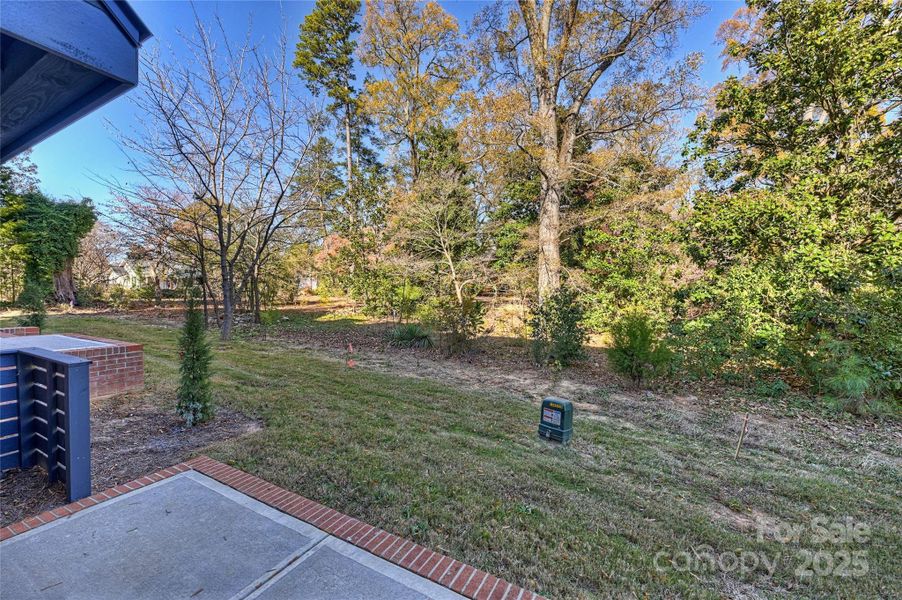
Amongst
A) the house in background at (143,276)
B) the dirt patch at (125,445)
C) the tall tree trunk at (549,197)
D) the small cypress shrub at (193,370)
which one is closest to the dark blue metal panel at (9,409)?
the dirt patch at (125,445)

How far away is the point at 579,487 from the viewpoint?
289 cm

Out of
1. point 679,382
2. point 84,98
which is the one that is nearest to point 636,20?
point 679,382

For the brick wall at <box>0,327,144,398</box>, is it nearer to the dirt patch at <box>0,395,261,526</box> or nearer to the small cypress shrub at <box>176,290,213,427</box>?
the dirt patch at <box>0,395,261,526</box>

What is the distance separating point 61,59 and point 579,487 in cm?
369

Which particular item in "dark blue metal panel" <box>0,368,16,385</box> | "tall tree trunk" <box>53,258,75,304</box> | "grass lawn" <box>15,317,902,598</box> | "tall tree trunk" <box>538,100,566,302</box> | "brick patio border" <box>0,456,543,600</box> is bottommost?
"grass lawn" <box>15,317,902,598</box>

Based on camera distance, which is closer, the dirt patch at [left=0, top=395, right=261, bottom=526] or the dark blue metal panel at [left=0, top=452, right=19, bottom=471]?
the dirt patch at [left=0, top=395, right=261, bottom=526]

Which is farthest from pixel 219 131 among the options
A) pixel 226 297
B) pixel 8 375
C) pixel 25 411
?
pixel 25 411

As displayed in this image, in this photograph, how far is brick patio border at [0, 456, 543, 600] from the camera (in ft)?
5.89

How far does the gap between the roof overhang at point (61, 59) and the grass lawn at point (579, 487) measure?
7.99 feet

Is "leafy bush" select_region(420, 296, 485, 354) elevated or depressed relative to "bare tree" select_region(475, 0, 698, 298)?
depressed

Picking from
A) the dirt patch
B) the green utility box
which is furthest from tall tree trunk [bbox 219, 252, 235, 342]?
the green utility box

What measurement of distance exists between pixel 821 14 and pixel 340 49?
1605 cm

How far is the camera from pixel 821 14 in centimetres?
604

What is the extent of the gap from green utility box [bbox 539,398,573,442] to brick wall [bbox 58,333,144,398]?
486 centimetres
